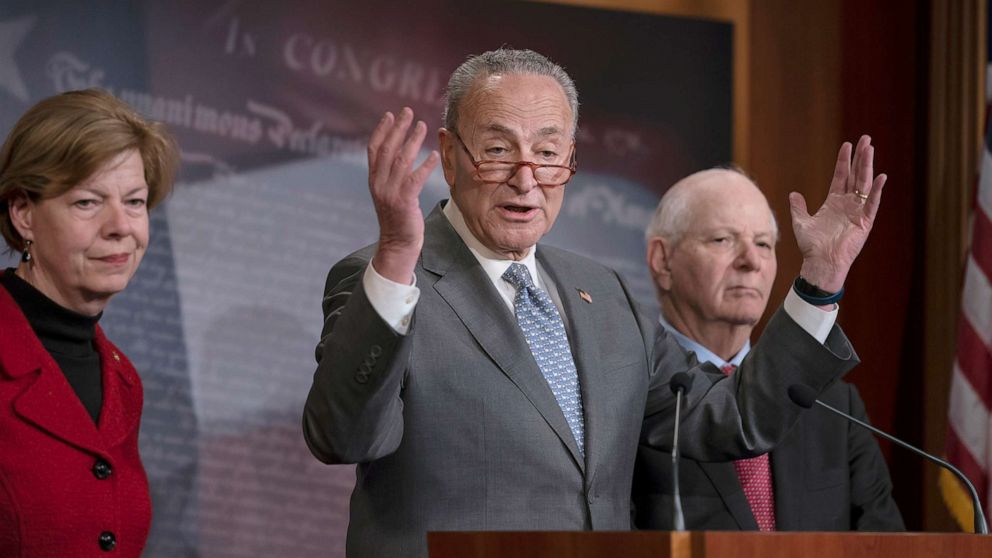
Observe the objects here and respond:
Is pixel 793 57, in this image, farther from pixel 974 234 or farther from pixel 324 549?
pixel 324 549

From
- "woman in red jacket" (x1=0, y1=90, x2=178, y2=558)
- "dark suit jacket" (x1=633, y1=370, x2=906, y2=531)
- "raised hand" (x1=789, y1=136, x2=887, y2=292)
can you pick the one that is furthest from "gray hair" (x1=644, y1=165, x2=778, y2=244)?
"woman in red jacket" (x1=0, y1=90, x2=178, y2=558)

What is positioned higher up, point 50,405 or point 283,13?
point 283,13

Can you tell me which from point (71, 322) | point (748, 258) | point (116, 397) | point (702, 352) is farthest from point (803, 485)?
point (71, 322)

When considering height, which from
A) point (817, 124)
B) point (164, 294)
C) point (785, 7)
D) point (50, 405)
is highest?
point (785, 7)

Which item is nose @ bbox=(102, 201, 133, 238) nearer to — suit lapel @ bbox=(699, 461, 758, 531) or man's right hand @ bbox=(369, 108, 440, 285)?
man's right hand @ bbox=(369, 108, 440, 285)

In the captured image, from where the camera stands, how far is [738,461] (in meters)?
3.26

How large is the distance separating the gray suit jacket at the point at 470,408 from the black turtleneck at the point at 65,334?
44 cm

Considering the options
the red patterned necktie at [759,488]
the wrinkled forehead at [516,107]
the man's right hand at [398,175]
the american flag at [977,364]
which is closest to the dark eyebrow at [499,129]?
the wrinkled forehead at [516,107]

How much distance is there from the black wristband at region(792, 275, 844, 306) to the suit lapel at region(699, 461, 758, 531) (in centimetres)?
64

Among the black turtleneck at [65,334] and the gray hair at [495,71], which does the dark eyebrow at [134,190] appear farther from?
the gray hair at [495,71]

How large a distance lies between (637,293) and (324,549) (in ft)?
4.91

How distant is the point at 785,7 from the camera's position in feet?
17.0

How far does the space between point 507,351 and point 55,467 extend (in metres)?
0.84

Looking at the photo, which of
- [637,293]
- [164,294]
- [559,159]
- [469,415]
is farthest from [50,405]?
[637,293]
